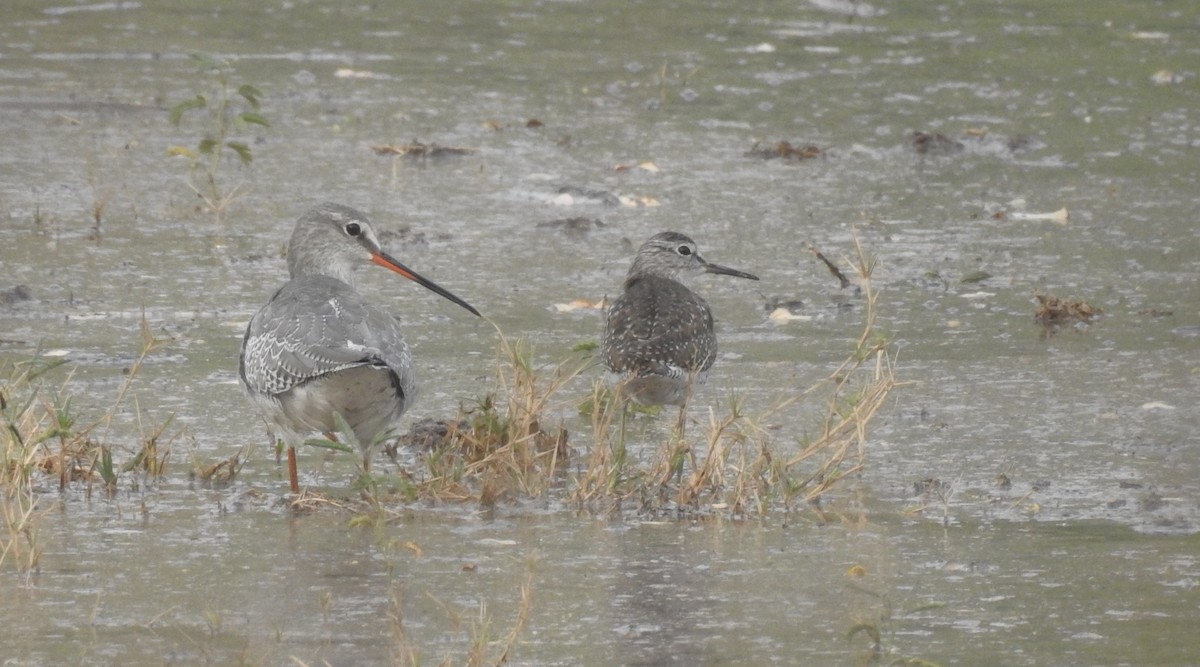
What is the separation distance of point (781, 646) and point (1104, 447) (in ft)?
8.53

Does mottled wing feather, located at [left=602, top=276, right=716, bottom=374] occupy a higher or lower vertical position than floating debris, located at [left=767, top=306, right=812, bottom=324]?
higher

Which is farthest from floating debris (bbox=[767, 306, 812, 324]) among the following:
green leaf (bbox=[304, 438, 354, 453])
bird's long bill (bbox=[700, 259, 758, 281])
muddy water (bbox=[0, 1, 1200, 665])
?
green leaf (bbox=[304, 438, 354, 453])

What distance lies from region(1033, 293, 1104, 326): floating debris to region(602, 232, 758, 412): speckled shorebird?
5.48 ft

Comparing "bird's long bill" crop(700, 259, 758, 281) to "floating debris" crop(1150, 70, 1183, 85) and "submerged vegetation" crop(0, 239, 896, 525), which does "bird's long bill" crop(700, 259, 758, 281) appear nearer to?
"submerged vegetation" crop(0, 239, 896, 525)

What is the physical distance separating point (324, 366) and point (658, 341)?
6.89 ft

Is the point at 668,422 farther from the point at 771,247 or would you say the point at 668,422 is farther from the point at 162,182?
the point at 162,182

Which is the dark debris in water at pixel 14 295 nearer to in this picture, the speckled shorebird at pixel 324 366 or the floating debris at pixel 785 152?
the speckled shorebird at pixel 324 366

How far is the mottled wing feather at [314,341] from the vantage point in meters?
6.90

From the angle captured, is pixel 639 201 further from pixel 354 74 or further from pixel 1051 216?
pixel 354 74

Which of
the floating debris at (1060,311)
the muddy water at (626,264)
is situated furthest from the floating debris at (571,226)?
the floating debris at (1060,311)

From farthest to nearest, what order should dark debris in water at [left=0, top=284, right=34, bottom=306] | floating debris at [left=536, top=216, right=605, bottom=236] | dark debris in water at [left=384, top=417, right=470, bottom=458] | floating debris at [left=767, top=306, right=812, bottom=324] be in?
floating debris at [left=536, top=216, right=605, bottom=236] < floating debris at [left=767, top=306, right=812, bottom=324] < dark debris in water at [left=0, top=284, right=34, bottom=306] < dark debris in water at [left=384, top=417, right=470, bottom=458]

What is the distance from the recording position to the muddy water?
574 cm

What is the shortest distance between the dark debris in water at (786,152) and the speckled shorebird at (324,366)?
5.63m

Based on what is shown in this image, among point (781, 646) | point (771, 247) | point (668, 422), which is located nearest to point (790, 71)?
point (771, 247)
